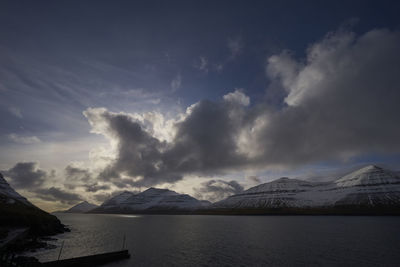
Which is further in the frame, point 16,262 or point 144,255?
point 144,255

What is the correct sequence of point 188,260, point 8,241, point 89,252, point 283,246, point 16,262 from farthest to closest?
point 283,246 < point 89,252 < point 8,241 < point 188,260 < point 16,262

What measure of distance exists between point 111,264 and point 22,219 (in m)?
68.5

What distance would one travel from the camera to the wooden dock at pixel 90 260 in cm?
4273

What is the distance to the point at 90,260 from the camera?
48094 mm

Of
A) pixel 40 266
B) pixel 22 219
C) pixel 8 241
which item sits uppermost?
pixel 22 219

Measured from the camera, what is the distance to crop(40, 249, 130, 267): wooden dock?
4273 cm

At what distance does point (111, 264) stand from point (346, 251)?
6031cm

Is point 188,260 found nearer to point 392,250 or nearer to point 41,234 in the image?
point 392,250

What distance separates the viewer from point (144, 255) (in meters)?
57.5

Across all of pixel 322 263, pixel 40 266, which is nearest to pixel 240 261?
pixel 322 263

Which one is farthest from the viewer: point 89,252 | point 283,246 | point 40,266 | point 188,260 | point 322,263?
point 283,246

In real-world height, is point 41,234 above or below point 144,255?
above

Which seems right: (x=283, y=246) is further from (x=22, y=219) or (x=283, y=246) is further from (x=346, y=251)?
(x=22, y=219)

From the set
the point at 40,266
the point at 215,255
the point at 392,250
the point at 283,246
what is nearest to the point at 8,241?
the point at 40,266
